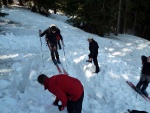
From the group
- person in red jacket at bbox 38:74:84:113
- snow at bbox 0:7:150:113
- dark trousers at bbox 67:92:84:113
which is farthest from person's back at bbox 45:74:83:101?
snow at bbox 0:7:150:113

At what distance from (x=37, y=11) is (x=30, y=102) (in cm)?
2774

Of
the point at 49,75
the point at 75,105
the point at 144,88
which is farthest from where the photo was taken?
the point at 144,88

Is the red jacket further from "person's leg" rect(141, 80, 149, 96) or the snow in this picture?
"person's leg" rect(141, 80, 149, 96)

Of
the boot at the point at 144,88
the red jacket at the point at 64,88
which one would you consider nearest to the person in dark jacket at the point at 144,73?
the boot at the point at 144,88

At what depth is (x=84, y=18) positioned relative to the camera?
89.7 ft

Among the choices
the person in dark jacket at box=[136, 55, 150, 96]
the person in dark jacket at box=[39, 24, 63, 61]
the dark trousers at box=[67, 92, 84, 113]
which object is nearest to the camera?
the dark trousers at box=[67, 92, 84, 113]

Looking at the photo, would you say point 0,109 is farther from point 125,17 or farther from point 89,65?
point 125,17

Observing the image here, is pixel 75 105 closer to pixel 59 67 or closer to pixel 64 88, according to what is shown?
pixel 64 88

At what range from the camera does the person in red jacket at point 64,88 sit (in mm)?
6934

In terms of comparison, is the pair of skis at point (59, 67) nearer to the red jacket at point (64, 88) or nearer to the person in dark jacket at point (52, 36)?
the person in dark jacket at point (52, 36)

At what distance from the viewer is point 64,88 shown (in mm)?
7051

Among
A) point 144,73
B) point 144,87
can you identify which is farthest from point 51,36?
point 144,87

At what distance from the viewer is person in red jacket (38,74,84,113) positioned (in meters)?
6.93

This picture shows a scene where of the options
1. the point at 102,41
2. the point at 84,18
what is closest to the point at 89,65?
the point at 102,41
